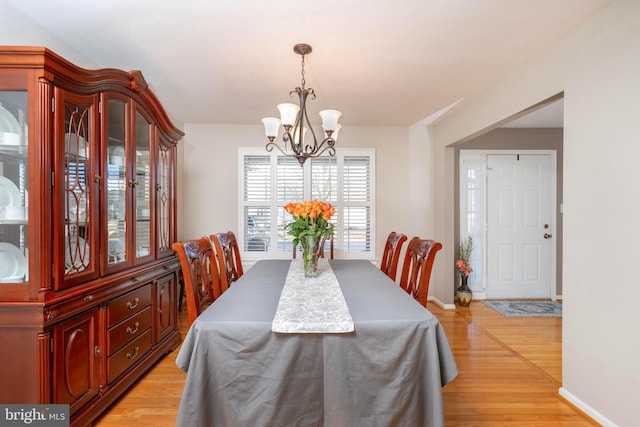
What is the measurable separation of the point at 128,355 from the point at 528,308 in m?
4.43

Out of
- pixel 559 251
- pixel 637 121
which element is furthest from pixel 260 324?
pixel 559 251

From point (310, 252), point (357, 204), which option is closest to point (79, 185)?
point (310, 252)

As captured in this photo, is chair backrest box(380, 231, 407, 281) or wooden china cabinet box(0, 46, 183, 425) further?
chair backrest box(380, 231, 407, 281)

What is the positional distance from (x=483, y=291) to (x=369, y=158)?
2482 mm

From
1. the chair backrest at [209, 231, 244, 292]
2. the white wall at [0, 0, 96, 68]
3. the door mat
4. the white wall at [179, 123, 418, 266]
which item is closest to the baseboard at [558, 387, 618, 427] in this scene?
the door mat

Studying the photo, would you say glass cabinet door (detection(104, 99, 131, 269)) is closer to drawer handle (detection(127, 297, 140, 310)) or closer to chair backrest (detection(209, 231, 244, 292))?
drawer handle (detection(127, 297, 140, 310))

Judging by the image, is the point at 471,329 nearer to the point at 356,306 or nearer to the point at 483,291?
the point at 483,291

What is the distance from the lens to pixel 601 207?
1.84 metres

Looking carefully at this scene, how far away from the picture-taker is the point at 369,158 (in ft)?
14.3

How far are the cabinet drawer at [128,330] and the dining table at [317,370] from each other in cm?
93

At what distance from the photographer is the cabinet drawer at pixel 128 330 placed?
1.94 meters

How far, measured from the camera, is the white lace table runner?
4.26 ft

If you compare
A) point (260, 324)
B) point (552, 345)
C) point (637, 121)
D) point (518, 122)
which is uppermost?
point (518, 122)

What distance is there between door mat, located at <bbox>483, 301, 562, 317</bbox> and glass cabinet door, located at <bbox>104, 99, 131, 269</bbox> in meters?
4.12
